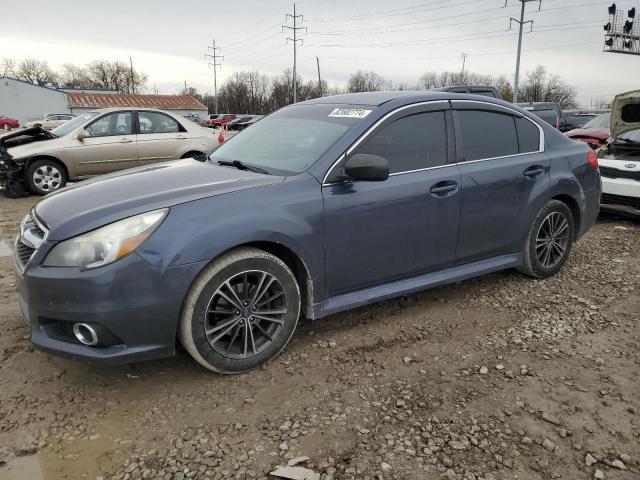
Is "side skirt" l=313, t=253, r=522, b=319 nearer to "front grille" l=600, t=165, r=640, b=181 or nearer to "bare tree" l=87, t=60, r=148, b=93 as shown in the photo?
"front grille" l=600, t=165, r=640, b=181

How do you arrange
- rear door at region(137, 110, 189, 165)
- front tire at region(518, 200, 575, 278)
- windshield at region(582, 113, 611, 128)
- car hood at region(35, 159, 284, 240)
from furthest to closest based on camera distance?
windshield at region(582, 113, 611, 128), rear door at region(137, 110, 189, 165), front tire at region(518, 200, 575, 278), car hood at region(35, 159, 284, 240)

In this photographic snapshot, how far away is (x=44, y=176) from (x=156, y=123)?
2174 millimetres

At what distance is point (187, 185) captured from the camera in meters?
3.06

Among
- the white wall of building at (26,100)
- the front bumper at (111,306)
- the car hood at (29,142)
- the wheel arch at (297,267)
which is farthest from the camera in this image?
the white wall of building at (26,100)

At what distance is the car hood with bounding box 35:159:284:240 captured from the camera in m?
2.68

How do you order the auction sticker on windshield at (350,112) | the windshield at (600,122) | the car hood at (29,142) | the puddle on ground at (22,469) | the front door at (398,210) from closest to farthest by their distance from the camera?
the puddle on ground at (22,469) → the front door at (398,210) → the auction sticker on windshield at (350,112) → the car hood at (29,142) → the windshield at (600,122)

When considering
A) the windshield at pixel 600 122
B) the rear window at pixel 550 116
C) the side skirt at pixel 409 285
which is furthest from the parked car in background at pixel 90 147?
the rear window at pixel 550 116

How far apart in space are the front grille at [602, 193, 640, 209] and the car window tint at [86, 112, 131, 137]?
8.10 m

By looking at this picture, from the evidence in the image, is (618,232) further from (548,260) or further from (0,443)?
(0,443)

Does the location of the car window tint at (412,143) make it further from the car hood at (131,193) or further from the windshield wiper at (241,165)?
the car hood at (131,193)

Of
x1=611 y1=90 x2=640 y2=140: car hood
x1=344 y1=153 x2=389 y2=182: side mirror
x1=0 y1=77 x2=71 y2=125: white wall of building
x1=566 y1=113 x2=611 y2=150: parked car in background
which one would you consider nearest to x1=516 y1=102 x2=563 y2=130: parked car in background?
x1=566 y1=113 x2=611 y2=150: parked car in background

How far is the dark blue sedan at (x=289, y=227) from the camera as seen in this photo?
2.61 meters

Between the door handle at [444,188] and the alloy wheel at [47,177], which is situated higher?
the door handle at [444,188]

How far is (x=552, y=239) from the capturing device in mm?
4531
